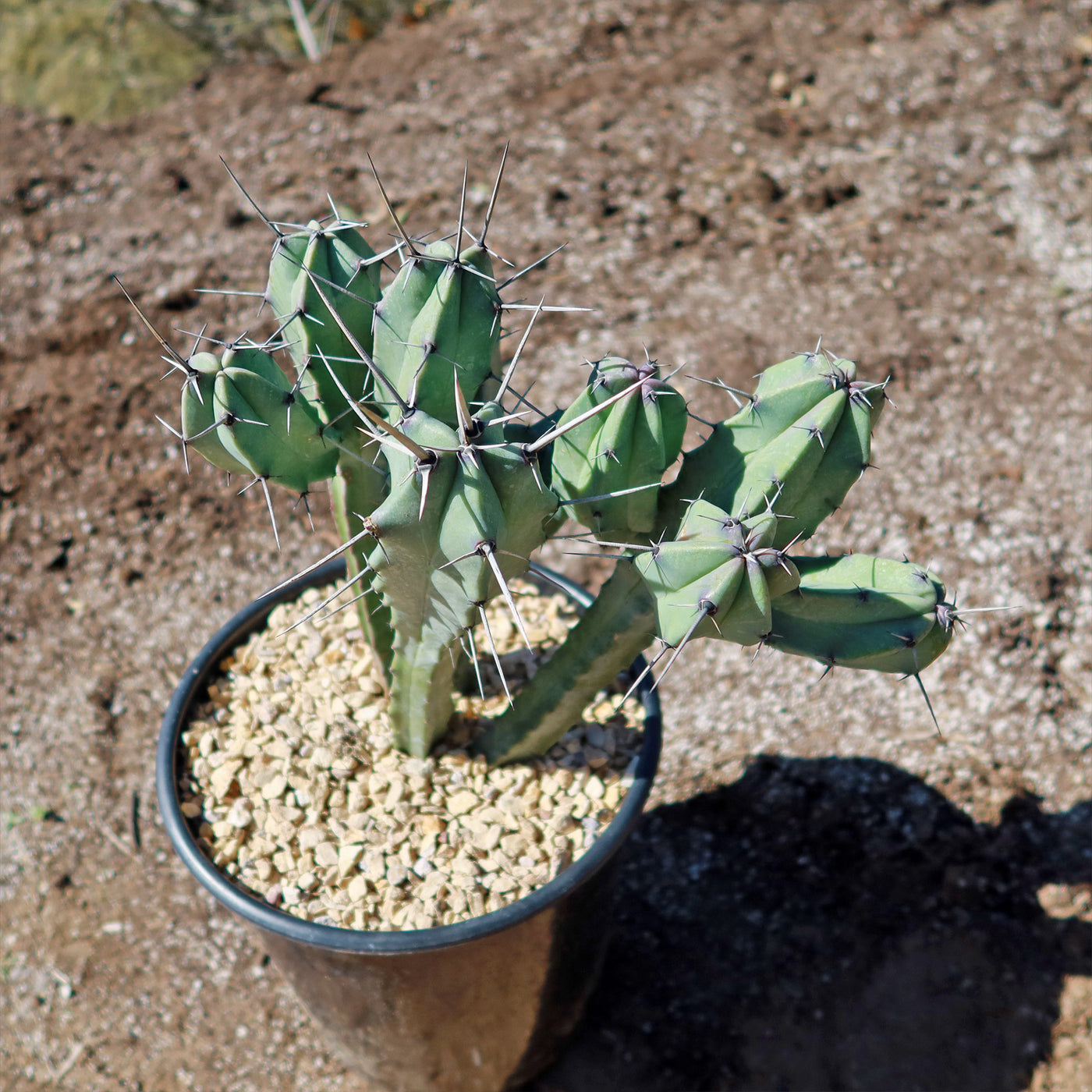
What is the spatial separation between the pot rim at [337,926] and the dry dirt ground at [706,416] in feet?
2.68

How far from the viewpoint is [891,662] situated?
1.54 m

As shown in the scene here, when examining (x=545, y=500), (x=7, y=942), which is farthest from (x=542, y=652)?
(x=7, y=942)

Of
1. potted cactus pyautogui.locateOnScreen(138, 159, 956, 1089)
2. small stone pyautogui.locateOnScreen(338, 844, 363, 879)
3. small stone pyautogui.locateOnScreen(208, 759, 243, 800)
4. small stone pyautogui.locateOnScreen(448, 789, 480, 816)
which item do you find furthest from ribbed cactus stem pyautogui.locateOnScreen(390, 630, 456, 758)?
small stone pyautogui.locateOnScreen(208, 759, 243, 800)

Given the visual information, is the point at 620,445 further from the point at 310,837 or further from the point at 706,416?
the point at 706,416

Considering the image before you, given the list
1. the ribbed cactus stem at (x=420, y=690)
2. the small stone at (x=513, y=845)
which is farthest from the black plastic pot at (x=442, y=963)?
the ribbed cactus stem at (x=420, y=690)

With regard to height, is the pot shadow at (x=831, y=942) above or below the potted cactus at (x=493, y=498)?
below

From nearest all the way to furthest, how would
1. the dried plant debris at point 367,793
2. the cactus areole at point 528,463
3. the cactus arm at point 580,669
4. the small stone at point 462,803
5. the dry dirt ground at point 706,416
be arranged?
1. the cactus areole at point 528,463
2. the cactus arm at point 580,669
3. the dried plant debris at point 367,793
4. the small stone at point 462,803
5. the dry dirt ground at point 706,416

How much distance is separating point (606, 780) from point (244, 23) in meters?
4.46

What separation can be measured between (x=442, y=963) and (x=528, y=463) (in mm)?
967

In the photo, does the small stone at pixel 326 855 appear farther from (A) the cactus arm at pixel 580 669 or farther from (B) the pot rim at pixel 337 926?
(A) the cactus arm at pixel 580 669

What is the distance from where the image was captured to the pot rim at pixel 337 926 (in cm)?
169

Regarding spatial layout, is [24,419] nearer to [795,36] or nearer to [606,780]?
[606,780]

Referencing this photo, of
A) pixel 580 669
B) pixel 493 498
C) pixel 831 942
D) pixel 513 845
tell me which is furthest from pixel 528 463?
pixel 831 942

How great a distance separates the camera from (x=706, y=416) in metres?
3.32
